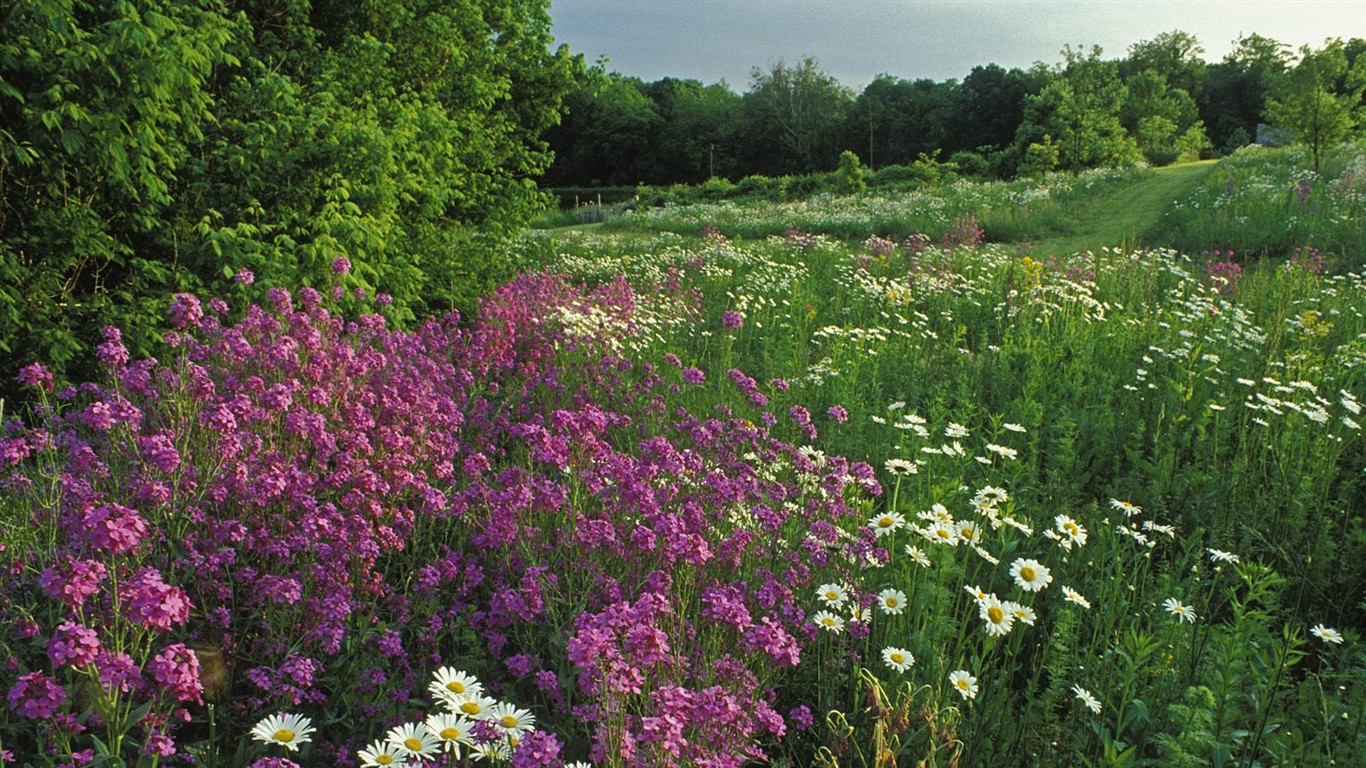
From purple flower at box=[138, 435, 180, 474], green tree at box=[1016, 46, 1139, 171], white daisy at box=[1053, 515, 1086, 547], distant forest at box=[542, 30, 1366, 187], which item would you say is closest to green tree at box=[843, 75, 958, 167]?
distant forest at box=[542, 30, 1366, 187]

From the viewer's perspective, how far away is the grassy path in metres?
16.6

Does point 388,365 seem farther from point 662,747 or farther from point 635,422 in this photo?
point 662,747

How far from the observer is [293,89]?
643 cm

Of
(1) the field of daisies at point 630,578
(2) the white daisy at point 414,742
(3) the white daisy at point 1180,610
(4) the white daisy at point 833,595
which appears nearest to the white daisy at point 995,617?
(1) the field of daisies at point 630,578

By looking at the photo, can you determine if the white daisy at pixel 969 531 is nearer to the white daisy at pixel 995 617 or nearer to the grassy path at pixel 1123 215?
the white daisy at pixel 995 617

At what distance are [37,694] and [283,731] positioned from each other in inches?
21.4

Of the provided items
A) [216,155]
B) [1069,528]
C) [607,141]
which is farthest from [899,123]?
[1069,528]

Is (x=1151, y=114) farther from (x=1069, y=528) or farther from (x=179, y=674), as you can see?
(x=179, y=674)

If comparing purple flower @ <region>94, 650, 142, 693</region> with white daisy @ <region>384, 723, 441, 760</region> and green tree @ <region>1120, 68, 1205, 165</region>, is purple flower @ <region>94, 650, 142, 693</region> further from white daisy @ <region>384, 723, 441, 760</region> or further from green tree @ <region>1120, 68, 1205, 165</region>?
green tree @ <region>1120, 68, 1205, 165</region>

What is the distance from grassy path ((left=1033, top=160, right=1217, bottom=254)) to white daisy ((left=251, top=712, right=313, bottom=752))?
13486 millimetres

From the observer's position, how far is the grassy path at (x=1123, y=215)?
54.3 ft

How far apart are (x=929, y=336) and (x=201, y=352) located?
6741 millimetres

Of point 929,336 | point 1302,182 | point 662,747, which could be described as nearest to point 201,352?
point 662,747

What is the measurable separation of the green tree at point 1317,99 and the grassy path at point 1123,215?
287cm
